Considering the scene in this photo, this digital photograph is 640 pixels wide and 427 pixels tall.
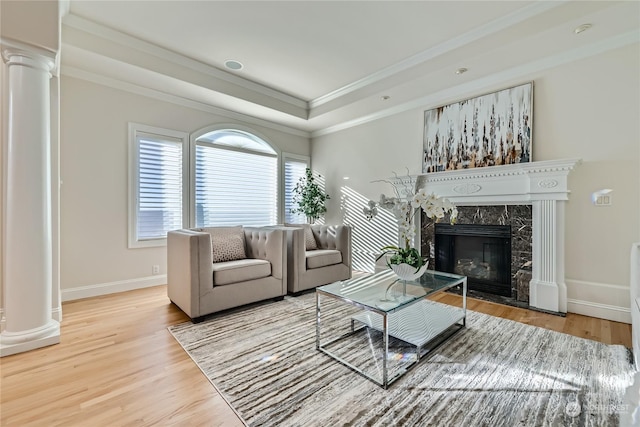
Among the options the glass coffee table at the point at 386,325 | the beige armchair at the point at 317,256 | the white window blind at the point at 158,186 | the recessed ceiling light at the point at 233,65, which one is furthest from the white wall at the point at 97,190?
the glass coffee table at the point at 386,325

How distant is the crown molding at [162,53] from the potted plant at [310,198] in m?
1.55

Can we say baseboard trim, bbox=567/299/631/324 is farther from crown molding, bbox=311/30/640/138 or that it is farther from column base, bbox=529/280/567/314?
crown molding, bbox=311/30/640/138

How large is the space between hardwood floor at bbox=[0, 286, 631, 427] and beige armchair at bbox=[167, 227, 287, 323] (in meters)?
0.34

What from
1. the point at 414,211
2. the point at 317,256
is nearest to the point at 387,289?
the point at 414,211

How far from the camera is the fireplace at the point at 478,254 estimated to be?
327 centimetres

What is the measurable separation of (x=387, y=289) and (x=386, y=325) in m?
0.55

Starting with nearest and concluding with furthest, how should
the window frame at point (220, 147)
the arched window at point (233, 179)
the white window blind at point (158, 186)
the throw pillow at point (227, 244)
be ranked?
1. the throw pillow at point (227, 244)
2. the white window blind at point (158, 186)
3. the window frame at point (220, 147)
4. the arched window at point (233, 179)

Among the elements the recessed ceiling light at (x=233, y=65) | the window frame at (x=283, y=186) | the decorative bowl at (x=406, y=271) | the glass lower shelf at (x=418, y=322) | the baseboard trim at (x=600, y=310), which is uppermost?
the recessed ceiling light at (x=233, y=65)

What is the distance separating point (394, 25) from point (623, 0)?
5.73 ft

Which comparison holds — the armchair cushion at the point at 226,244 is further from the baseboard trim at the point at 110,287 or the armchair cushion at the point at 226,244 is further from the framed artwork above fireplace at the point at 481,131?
the framed artwork above fireplace at the point at 481,131

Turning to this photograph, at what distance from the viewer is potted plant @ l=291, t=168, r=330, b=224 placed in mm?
5117

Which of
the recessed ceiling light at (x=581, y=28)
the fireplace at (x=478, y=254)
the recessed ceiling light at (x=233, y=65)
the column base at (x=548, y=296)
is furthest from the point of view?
the recessed ceiling light at (x=233, y=65)

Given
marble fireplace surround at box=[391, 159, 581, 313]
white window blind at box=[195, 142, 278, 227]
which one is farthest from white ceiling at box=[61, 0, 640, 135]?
marble fireplace surround at box=[391, 159, 581, 313]

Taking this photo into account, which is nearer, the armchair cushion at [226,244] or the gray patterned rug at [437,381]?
the gray patterned rug at [437,381]
